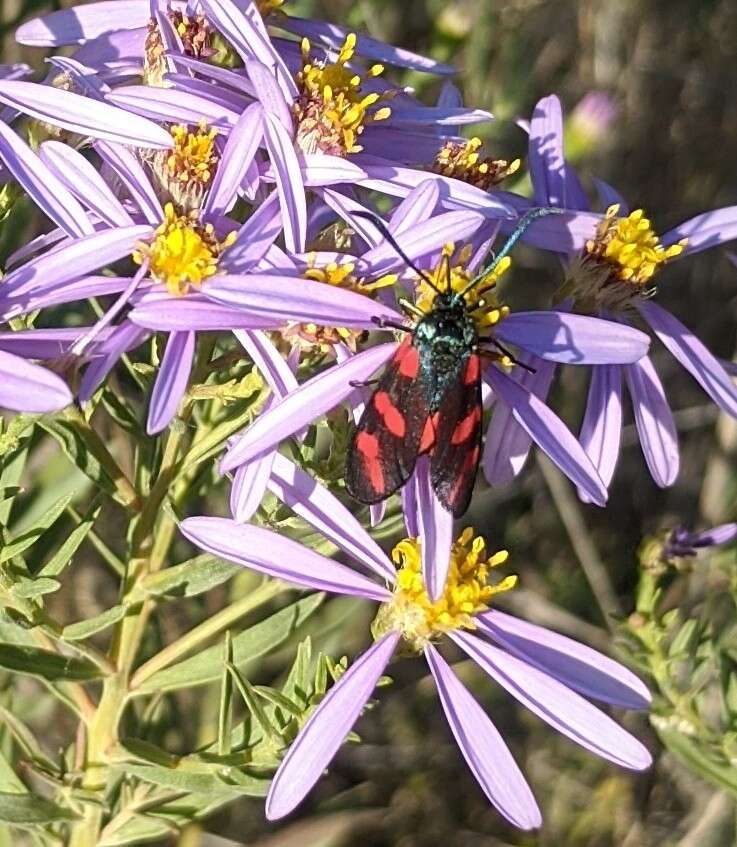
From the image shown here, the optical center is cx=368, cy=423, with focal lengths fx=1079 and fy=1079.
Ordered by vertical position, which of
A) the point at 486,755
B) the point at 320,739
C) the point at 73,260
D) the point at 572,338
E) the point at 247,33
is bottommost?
the point at 486,755

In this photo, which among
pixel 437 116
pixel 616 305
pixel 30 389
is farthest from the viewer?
pixel 616 305

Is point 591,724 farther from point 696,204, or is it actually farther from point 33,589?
point 696,204

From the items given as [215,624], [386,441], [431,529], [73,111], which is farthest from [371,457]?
[73,111]

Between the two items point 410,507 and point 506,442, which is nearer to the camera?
point 410,507

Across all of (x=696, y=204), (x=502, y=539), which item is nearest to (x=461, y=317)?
(x=502, y=539)

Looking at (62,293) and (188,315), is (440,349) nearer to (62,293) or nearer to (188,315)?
(188,315)

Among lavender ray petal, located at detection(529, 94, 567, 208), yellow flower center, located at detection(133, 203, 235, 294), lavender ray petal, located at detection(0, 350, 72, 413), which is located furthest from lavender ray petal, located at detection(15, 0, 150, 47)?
lavender ray petal, located at detection(0, 350, 72, 413)
